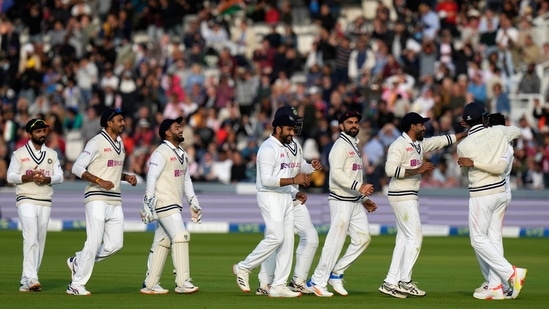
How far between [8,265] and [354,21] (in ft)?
55.7

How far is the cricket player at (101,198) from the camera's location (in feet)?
53.8

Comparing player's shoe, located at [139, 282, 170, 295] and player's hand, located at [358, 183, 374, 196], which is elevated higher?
player's hand, located at [358, 183, 374, 196]

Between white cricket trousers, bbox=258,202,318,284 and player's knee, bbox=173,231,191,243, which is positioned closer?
player's knee, bbox=173,231,191,243

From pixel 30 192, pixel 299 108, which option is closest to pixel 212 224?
pixel 299 108

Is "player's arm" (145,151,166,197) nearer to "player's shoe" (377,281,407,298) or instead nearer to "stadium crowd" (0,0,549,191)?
"player's shoe" (377,281,407,298)

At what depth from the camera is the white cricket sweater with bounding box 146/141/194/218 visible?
1644cm

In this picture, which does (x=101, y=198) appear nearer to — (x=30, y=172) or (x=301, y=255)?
(x=30, y=172)

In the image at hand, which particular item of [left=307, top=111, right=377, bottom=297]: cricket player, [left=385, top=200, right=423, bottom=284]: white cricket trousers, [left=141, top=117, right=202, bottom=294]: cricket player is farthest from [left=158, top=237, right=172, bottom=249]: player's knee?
[left=385, top=200, right=423, bottom=284]: white cricket trousers

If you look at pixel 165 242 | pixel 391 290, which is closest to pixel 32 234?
pixel 165 242

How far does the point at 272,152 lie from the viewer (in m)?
16.4

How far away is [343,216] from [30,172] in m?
4.07

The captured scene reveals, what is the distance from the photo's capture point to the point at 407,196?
54.4 feet

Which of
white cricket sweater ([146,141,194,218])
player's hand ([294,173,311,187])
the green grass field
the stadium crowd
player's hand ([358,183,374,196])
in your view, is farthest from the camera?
the stadium crowd

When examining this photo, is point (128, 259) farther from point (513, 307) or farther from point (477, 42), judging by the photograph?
point (477, 42)
